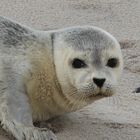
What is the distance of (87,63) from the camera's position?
477 cm

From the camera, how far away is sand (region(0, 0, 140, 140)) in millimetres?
5117

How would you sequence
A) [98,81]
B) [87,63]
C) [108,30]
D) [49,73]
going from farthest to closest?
1. [108,30]
2. [49,73]
3. [87,63]
4. [98,81]

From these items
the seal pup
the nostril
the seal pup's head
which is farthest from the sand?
the nostril

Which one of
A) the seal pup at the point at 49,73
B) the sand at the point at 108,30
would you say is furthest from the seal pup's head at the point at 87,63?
the sand at the point at 108,30

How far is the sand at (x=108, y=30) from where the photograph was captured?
512cm

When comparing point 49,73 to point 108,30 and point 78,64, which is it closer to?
point 78,64

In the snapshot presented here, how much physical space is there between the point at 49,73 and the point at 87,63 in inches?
14.7

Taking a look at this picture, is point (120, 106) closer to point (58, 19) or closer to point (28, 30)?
point (28, 30)

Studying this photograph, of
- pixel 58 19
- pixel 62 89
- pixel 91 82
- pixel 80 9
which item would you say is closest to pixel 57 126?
pixel 62 89

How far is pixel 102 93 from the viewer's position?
4695mm

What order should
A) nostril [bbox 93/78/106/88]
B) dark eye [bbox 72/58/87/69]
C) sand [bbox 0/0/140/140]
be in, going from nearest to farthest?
1. nostril [bbox 93/78/106/88]
2. dark eye [bbox 72/58/87/69]
3. sand [bbox 0/0/140/140]

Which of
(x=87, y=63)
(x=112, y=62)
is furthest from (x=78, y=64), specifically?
(x=112, y=62)

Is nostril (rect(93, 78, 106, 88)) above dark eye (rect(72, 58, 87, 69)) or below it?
below

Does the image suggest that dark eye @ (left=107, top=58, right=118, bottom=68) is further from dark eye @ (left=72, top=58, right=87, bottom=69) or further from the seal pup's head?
dark eye @ (left=72, top=58, right=87, bottom=69)
